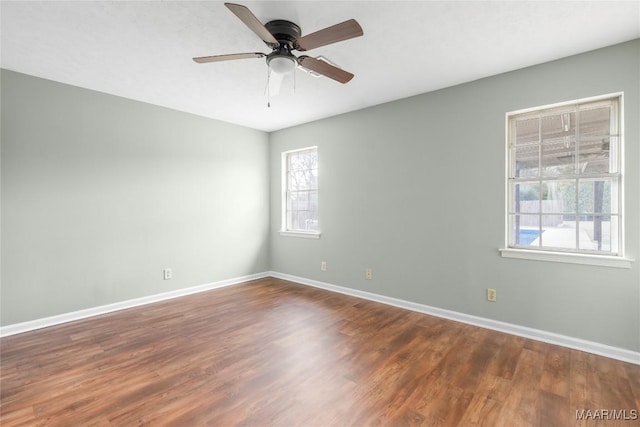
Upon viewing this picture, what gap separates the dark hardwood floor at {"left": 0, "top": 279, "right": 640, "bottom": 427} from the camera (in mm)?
1757

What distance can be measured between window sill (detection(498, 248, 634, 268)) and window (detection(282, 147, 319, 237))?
8.56ft

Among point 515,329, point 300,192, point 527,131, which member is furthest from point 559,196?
point 300,192

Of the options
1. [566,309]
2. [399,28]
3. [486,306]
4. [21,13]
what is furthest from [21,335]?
[566,309]

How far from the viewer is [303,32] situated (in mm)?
2264

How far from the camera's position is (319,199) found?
4586mm

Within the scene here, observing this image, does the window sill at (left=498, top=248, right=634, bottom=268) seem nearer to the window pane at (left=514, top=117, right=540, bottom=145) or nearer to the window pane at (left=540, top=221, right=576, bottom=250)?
the window pane at (left=540, top=221, right=576, bottom=250)

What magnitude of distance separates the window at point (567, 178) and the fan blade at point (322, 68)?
187 centimetres

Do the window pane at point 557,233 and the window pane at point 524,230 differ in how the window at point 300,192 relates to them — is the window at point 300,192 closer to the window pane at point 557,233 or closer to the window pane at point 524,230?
the window pane at point 524,230

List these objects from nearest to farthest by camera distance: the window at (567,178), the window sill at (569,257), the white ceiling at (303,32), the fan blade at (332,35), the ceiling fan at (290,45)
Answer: the fan blade at (332,35)
the ceiling fan at (290,45)
the white ceiling at (303,32)
the window sill at (569,257)
the window at (567,178)

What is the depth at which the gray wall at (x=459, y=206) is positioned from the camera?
2.43 m

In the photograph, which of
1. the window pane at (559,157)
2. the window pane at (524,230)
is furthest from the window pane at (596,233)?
the window pane at (559,157)

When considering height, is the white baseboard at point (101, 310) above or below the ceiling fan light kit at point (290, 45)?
below

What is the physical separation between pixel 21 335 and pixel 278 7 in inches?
151

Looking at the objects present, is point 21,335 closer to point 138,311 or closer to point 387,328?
point 138,311
